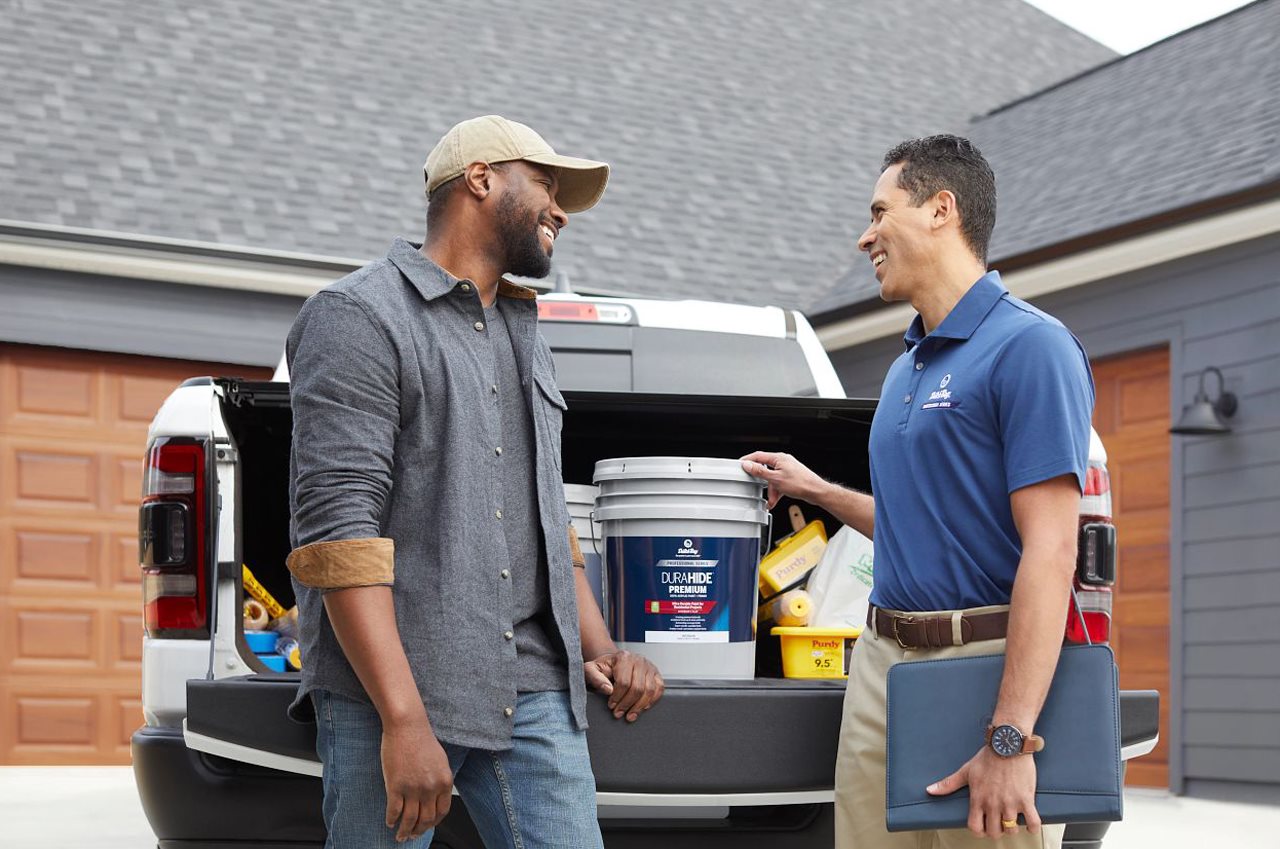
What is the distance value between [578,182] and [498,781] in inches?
46.9

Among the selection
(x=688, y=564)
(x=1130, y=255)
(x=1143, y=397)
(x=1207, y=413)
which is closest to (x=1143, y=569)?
(x=1143, y=397)

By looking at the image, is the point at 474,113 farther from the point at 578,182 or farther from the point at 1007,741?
the point at 1007,741

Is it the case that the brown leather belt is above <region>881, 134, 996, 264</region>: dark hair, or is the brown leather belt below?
below

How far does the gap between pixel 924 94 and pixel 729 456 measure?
47.3ft

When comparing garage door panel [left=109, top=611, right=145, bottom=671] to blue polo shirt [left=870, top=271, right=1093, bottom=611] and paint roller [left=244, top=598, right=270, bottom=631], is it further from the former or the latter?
blue polo shirt [left=870, top=271, right=1093, bottom=611]

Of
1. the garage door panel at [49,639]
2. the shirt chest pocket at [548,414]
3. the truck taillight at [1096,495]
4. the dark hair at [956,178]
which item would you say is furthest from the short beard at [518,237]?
the garage door panel at [49,639]

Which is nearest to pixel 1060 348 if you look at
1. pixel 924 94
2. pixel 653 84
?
pixel 653 84

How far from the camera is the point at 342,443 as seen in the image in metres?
2.59

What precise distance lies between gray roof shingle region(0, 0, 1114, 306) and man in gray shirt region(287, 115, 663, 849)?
30.3 feet

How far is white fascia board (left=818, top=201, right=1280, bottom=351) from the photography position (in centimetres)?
968

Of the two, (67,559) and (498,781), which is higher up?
(498,781)

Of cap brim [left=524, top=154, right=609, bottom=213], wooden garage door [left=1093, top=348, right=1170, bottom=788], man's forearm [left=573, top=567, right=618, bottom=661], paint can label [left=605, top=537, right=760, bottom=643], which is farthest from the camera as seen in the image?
wooden garage door [left=1093, top=348, right=1170, bottom=788]

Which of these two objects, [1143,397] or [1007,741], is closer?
[1007,741]

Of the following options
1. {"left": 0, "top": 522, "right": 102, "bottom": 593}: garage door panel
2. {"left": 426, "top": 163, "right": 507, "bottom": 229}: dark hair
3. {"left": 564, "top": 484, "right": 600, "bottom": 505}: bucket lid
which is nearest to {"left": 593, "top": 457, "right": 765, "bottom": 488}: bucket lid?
{"left": 564, "top": 484, "right": 600, "bottom": 505}: bucket lid
